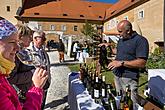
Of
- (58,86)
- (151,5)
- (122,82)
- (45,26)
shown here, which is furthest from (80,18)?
(122,82)

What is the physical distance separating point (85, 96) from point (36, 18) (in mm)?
50646

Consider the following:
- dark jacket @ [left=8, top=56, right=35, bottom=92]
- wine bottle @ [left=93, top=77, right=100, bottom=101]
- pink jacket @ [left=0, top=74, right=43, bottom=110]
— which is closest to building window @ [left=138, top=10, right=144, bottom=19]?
wine bottle @ [left=93, top=77, right=100, bottom=101]

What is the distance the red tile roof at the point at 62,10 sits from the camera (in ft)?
177

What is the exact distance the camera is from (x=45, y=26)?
179ft

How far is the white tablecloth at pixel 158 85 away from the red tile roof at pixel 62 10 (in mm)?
50143

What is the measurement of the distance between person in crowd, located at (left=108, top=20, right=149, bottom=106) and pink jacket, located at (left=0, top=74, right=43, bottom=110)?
1.83 meters

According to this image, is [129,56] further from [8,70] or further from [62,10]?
[62,10]

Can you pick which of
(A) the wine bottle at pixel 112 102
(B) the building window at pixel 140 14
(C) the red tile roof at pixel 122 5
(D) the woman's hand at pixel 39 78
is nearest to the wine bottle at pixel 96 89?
(A) the wine bottle at pixel 112 102

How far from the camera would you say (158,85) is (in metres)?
3.99

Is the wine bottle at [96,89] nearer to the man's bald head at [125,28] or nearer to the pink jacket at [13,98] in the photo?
the man's bald head at [125,28]

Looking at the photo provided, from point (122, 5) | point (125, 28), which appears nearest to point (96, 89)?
point (125, 28)

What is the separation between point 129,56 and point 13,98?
2.32m

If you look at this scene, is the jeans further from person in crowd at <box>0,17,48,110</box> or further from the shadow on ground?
the shadow on ground

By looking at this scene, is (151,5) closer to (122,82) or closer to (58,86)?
(58,86)
